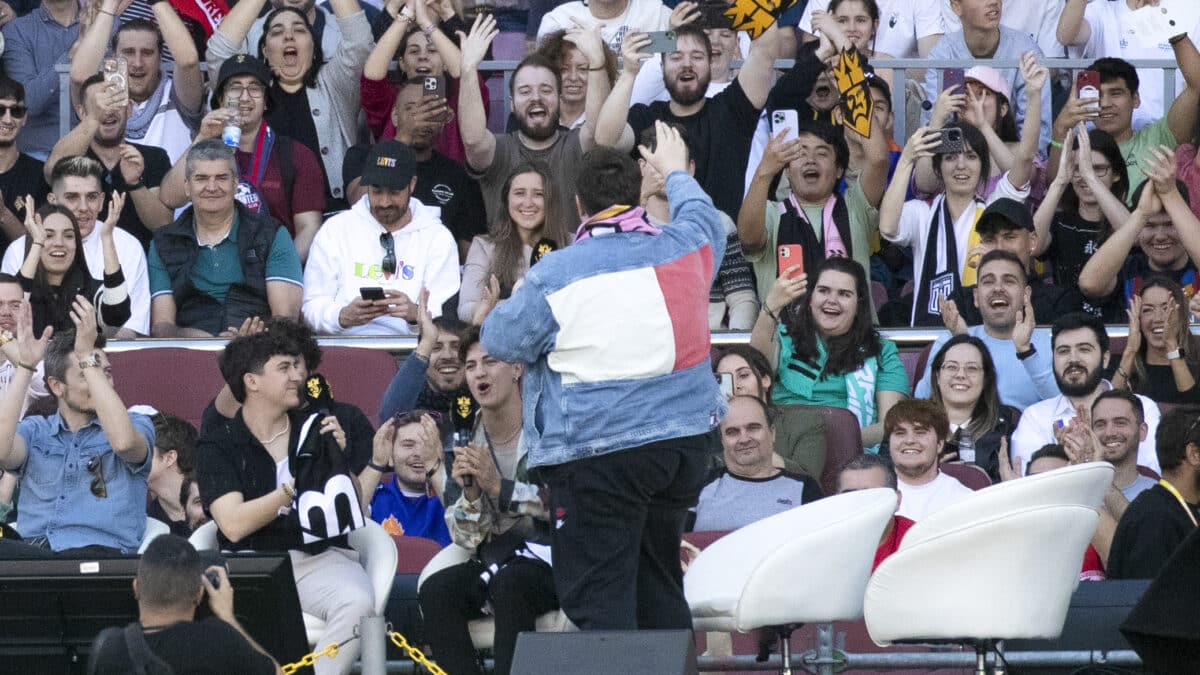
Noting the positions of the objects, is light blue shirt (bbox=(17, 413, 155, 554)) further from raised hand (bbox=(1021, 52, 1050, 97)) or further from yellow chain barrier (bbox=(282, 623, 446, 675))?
raised hand (bbox=(1021, 52, 1050, 97))

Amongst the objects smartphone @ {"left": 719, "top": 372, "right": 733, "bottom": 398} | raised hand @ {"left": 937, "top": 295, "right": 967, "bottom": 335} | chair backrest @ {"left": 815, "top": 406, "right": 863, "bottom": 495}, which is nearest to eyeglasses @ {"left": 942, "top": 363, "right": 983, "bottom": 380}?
raised hand @ {"left": 937, "top": 295, "right": 967, "bottom": 335}

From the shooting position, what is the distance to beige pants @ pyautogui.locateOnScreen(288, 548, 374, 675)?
6.75 meters

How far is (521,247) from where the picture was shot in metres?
9.72

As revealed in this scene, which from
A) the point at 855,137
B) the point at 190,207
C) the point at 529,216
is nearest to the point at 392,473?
the point at 529,216

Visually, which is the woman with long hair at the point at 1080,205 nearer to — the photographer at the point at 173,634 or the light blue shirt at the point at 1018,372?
the light blue shirt at the point at 1018,372

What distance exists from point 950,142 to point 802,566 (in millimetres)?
4711

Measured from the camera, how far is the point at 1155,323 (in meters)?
9.49

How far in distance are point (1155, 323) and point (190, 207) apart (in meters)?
4.55

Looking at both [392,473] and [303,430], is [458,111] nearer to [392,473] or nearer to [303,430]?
[392,473]

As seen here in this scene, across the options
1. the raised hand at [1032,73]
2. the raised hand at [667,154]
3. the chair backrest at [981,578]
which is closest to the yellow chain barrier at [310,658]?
the chair backrest at [981,578]

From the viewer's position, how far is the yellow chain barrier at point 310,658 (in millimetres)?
6277

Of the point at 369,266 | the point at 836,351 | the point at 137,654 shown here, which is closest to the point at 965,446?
the point at 836,351

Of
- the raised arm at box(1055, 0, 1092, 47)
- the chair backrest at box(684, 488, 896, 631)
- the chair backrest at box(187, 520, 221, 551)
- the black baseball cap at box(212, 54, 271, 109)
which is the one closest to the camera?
the chair backrest at box(684, 488, 896, 631)

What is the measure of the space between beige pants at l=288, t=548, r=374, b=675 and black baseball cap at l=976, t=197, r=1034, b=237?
404 cm
